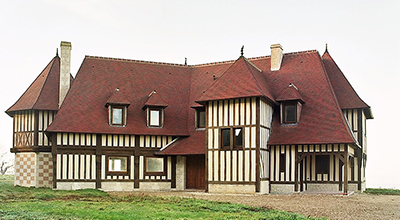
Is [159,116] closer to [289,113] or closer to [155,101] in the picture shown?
[155,101]

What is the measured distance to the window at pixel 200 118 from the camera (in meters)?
28.9

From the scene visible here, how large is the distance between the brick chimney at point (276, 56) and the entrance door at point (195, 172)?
6701mm

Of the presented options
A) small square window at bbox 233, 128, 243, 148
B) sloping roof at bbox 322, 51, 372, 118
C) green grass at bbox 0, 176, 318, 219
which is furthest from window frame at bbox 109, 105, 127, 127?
sloping roof at bbox 322, 51, 372, 118

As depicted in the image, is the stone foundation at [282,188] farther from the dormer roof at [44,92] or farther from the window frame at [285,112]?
the dormer roof at [44,92]

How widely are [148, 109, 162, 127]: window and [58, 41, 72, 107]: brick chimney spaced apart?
497 centimetres

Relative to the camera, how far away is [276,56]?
29.1 m

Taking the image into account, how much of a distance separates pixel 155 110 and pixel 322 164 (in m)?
9.65

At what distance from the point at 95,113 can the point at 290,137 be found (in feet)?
34.9

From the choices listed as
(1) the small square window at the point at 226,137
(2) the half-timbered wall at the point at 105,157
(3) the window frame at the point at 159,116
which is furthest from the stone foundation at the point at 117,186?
(1) the small square window at the point at 226,137

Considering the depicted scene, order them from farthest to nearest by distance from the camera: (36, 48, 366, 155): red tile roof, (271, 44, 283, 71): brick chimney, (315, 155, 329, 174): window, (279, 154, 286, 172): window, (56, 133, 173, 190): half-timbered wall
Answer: (271, 44, 283, 71): brick chimney < (315, 155, 329, 174): window < (56, 133, 173, 190): half-timbered wall < (279, 154, 286, 172): window < (36, 48, 366, 155): red tile roof

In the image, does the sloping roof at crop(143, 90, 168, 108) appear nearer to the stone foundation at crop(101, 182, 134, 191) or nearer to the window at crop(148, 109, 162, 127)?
the window at crop(148, 109, 162, 127)

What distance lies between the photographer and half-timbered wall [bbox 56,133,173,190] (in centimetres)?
2641

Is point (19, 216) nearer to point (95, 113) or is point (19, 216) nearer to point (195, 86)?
point (95, 113)

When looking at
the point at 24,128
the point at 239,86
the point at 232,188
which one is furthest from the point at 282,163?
the point at 24,128
